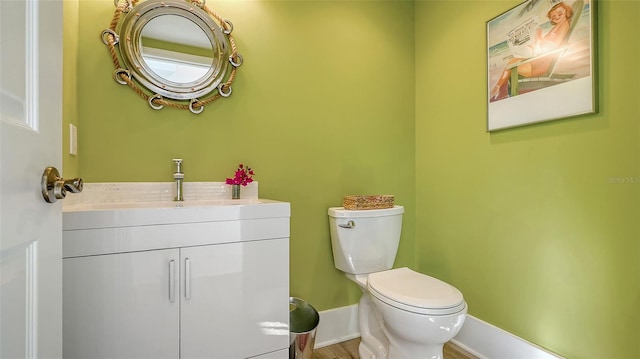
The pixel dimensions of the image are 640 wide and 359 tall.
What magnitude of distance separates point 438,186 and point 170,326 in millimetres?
1672

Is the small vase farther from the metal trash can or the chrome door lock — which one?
the chrome door lock

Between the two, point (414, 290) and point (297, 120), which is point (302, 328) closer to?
point (414, 290)

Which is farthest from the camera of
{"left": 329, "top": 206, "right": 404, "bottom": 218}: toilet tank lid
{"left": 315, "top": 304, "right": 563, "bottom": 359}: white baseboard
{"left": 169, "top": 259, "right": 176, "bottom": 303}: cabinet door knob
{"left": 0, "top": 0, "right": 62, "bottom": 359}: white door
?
{"left": 329, "top": 206, "right": 404, "bottom": 218}: toilet tank lid

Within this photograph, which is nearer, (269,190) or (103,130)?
(103,130)

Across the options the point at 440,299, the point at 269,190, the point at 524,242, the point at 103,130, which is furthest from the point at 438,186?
the point at 103,130

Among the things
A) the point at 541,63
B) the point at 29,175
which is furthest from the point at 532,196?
the point at 29,175

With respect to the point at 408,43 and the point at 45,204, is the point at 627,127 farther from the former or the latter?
the point at 45,204

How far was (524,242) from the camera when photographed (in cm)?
155

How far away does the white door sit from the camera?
0.47 metres

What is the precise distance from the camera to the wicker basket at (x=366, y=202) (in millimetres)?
1754

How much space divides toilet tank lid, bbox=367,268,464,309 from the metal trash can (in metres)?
0.38

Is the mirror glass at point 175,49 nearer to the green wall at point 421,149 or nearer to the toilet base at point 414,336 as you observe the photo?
the green wall at point 421,149

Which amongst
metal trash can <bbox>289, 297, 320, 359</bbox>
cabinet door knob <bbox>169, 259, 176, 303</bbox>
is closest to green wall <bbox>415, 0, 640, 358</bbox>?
metal trash can <bbox>289, 297, 320, 359</bbox>

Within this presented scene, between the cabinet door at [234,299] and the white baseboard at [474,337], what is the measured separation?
2.02 feet
